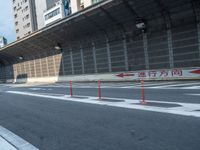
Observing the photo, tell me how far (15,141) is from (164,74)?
1746cm

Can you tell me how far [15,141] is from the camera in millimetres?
6500

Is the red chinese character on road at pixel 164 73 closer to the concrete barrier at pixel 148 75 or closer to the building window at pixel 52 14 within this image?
the concrete barrier at pixel 148 75

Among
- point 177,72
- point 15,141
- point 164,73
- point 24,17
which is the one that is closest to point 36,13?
point 24,17

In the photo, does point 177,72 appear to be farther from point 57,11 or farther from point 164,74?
point 57,11

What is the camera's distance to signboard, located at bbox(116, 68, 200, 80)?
20.0 m

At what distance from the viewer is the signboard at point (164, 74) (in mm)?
20047

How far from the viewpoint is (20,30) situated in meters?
94.4

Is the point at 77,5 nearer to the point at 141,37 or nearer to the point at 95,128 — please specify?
the point at 141,37

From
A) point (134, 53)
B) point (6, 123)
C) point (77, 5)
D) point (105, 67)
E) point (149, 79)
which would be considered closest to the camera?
point (6, 123)

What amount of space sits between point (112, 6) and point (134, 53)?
4685mm

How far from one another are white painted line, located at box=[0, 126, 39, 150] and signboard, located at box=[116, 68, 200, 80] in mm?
15424

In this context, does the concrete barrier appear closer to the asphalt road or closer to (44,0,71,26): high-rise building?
the asphalt road

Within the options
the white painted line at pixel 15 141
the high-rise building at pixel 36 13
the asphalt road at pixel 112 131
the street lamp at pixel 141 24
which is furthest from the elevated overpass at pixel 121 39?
the high-rise building at pixel 36 13

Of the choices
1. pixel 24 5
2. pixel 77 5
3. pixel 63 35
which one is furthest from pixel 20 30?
pixel 63 35
